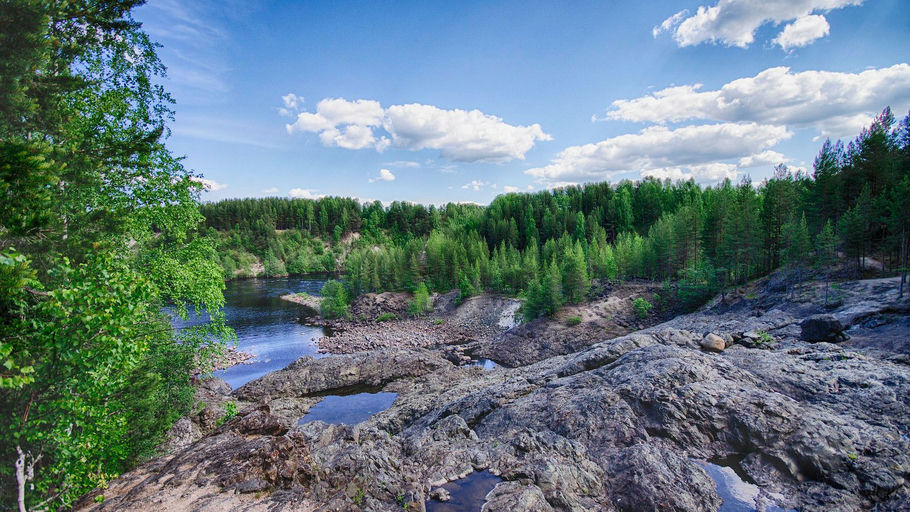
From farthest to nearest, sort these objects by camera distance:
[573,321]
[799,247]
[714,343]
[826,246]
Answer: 1. [573,321]
2. [826,246]
3. [799,247]
4. [714,343]

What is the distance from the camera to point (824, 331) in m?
25.9

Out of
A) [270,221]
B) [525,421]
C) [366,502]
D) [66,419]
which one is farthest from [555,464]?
→ [270,221]

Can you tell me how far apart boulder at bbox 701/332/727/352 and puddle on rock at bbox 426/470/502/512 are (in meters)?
19.6

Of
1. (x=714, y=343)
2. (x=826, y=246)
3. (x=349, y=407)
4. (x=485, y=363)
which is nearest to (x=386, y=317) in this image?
(x=485, y=363)

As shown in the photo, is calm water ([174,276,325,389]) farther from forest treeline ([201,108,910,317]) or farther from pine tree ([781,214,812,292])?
pine tree ([781,214,812,292])

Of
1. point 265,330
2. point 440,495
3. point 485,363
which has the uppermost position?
point 440,495

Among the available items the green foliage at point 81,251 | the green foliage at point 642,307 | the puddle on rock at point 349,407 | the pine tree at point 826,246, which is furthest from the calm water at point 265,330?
the pine tree at point 826,246

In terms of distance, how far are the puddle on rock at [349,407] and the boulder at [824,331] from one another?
32220mm

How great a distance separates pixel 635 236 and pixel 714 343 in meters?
63.3

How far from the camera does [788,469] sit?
45.1 feet

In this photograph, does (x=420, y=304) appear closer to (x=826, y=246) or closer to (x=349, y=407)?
(x=349, y=407)

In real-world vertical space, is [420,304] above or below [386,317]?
above

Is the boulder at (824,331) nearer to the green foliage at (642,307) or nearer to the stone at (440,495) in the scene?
the green foliage at (642,307)

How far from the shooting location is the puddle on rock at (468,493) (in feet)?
42.3
